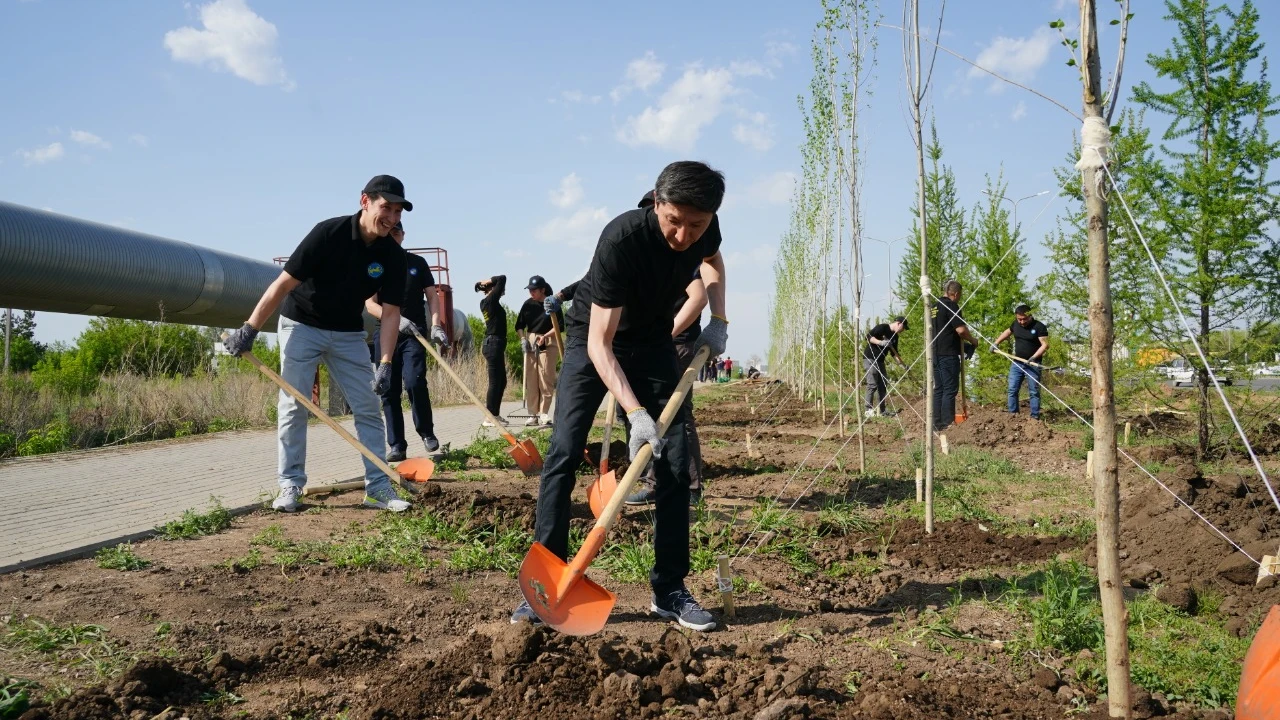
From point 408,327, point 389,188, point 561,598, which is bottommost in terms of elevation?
point 561,598

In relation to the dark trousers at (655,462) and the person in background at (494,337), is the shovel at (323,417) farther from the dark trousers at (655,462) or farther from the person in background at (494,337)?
the person in background at (494,337)

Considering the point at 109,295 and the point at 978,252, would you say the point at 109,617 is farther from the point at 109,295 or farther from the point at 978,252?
the point at 978,252

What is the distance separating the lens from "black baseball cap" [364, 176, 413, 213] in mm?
5039

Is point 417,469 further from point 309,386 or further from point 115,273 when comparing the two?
point 115,273

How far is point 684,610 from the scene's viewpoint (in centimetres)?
328

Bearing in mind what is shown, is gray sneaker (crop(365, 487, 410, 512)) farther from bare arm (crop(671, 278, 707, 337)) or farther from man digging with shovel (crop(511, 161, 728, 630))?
man digging with shovel (crop(511, 161, 728, 630))

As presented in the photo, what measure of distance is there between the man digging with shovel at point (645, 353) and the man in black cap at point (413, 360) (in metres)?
4.06

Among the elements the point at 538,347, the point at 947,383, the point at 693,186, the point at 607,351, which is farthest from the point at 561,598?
the point at 947,383

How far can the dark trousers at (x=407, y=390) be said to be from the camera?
7.17 m

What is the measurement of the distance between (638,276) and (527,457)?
3.75 metres

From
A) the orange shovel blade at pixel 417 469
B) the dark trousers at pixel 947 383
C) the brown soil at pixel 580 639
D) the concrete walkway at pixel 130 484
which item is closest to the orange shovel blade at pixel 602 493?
the brown soil at pixel 580 639

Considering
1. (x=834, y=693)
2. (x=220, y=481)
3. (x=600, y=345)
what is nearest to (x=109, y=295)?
(x=220, y=481)

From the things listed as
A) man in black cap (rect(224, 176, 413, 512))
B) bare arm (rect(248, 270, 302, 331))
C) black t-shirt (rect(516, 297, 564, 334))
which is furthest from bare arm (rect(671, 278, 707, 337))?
black t-shirt (rect(516, 297, 564, 334))

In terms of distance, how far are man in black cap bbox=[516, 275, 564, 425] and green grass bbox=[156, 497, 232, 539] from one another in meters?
5.81
